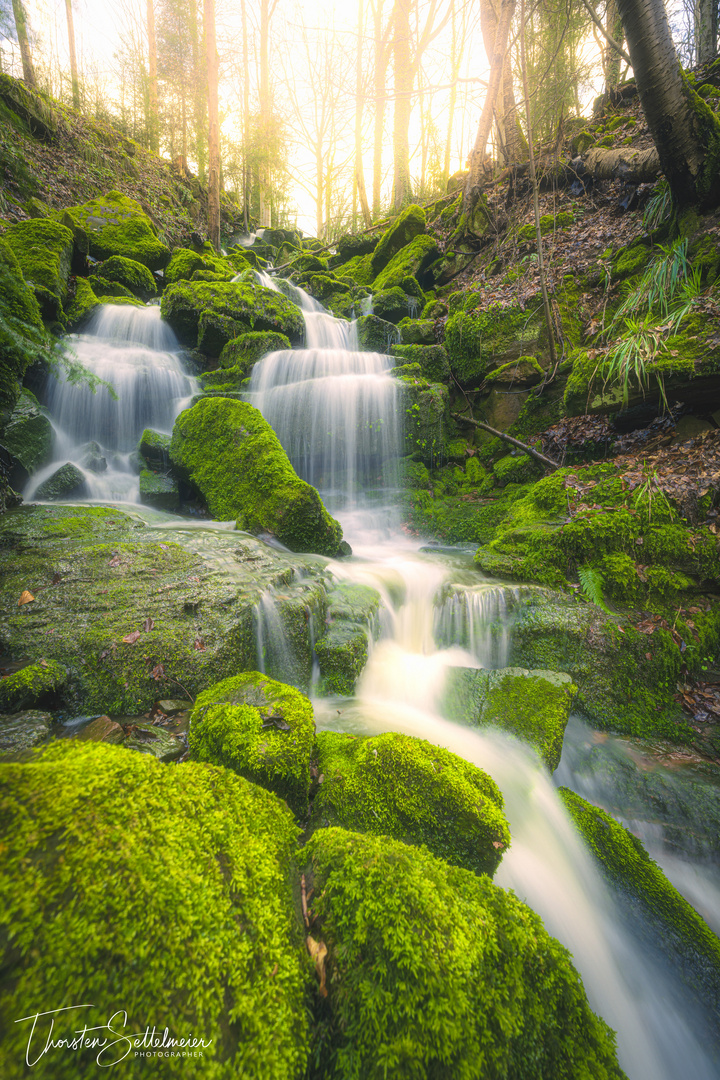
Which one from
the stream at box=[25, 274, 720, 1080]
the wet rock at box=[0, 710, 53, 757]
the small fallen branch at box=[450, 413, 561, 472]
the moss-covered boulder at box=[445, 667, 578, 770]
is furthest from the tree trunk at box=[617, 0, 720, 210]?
the wet rock at box=[0, 710, 53, 757]

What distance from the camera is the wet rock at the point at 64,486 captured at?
20.2 ft

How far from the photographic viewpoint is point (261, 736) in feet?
6.89

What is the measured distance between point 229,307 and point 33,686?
10272 millimetres

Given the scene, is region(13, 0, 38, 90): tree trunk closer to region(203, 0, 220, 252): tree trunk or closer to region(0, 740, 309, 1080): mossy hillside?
region(203, 0, 220, 252): tree trunk

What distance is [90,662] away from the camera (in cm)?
291

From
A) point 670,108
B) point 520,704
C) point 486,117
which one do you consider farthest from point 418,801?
point 486,117

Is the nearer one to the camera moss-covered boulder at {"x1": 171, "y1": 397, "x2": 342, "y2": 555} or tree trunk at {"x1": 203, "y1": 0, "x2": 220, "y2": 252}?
moss-covered boulder at {"x1": 171, "y1": 397, "x2": 342, "y2": 555}

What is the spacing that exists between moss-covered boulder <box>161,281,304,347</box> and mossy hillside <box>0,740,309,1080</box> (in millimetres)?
11154

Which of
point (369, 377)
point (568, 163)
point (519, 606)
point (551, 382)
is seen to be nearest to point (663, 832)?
point (519, 606)

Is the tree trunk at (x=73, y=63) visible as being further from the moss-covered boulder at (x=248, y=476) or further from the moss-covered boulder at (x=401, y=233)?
the moss-covered boulder at (x=248, y=476)

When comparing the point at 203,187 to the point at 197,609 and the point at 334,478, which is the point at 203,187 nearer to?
the point at 334,478

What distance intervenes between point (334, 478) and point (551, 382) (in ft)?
14.7

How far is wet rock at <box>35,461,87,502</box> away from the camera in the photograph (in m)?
6.16

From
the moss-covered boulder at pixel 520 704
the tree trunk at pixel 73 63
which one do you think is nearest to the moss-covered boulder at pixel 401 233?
the tree trunk at pixel 73 63
